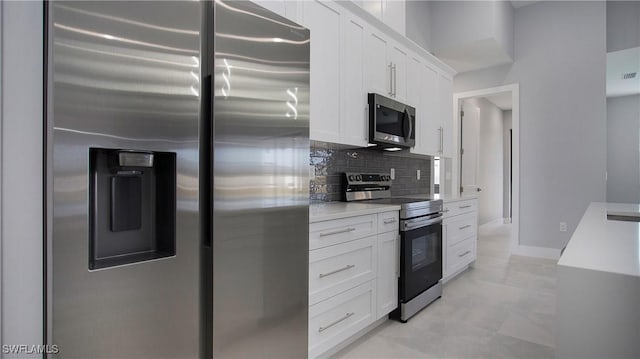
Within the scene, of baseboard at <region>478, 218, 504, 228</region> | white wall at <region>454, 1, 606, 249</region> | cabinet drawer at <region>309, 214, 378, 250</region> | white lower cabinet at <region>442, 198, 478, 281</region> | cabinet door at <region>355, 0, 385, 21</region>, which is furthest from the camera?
baseboard at <region>478, 218, 504, 228</region>

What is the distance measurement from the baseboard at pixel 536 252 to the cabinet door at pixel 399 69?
291 cm

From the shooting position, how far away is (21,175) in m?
0.87

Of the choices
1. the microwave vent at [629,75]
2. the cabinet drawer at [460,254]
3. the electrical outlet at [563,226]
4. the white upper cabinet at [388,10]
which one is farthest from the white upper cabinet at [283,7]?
the microwave vent at [629,75]

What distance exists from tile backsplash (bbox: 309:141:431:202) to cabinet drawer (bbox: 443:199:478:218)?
58cm

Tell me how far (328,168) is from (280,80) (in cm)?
138

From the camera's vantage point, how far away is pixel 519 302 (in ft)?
9.27

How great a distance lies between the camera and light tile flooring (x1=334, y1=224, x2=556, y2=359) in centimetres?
204

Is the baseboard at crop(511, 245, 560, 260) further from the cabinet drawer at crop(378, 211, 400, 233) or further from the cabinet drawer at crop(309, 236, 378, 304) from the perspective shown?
the cabinet drawer at crop(309, 236, 378, 304)

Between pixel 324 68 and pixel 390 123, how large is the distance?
88 centimetres

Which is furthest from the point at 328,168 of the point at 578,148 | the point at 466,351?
the point at 578,148

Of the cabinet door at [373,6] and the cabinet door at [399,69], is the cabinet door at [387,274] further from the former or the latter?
the cabinet door at [373,6]

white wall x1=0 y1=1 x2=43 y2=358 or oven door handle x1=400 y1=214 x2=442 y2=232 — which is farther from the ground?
white wall x1=0 y1=1 x2=43 y2=358

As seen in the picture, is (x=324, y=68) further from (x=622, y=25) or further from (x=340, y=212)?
(x=622, y=25)

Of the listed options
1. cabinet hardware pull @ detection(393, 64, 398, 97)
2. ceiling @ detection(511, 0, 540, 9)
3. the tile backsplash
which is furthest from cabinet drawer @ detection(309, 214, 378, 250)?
ceiling @ detection(511, 0, 540, 9)
